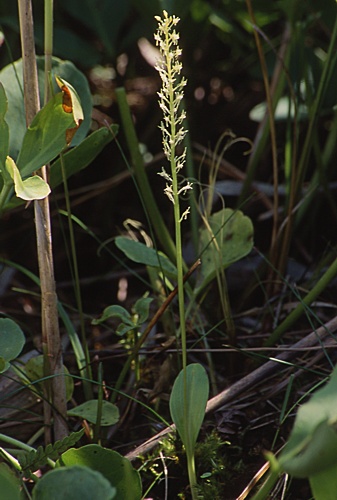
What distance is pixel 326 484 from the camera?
1.87 feet

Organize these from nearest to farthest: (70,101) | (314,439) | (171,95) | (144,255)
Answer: (314,439)
(171,95)
(70,101)
(144,255)

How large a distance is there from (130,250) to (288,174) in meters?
0.34

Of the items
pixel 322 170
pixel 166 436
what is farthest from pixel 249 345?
pixel 322 170

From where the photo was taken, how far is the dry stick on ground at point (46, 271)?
72 centimetres

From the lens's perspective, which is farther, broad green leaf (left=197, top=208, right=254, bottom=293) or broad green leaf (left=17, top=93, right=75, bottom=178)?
broad green leaf (left=197, top=208, right=254, bottom=293)

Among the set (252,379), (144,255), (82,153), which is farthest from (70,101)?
(252,379)

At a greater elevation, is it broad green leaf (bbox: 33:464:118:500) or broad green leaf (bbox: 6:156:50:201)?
broad green leaf (bbox: 6:156:50:201)

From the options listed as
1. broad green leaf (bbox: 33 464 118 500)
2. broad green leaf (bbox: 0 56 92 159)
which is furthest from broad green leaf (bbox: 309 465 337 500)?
broad green leaf (bbox: 0 56 92 159)

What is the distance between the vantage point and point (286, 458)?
18.9 inches

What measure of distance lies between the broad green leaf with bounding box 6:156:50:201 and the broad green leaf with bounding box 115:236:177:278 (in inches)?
10.9

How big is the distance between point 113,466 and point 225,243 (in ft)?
1.42

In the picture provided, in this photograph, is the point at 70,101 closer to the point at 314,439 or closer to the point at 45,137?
the point at 45,137

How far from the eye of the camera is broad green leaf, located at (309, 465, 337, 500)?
0.57 metres

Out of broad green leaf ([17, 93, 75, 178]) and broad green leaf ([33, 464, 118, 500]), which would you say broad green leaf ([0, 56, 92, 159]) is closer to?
broad green leaf ([17, 93, 75, 178])
